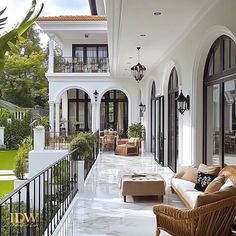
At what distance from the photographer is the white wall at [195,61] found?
233 inches

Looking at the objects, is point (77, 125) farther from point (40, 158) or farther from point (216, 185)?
point (216, 185)

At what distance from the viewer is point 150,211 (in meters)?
6.63

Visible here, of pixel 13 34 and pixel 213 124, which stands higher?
pixel 13 34

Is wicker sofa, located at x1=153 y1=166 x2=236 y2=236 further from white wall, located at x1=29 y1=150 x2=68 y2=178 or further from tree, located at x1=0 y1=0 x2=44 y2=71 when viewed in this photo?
white wall, located at x1=29 y1=150 x2=68 y2=178

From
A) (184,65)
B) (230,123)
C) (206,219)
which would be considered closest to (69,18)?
(184,65)

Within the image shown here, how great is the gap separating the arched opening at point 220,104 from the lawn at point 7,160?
409 inches

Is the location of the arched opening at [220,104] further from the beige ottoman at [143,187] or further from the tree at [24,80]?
the tree at [24,80]

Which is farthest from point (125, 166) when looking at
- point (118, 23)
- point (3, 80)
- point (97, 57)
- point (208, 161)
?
point (3, 80)

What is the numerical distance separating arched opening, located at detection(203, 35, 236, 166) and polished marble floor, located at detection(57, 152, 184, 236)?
4.05ft

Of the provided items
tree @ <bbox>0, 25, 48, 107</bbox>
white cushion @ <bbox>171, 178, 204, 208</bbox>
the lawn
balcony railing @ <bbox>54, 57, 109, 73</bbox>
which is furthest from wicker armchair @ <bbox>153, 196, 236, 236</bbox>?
tree @ <bbox>0, 25, 48, 107</bbox>

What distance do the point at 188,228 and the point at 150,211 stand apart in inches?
91.2

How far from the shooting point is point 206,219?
14.2 ft

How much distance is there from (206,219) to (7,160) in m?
14.8

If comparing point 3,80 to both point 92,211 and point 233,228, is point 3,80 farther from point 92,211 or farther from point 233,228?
point 233,228
